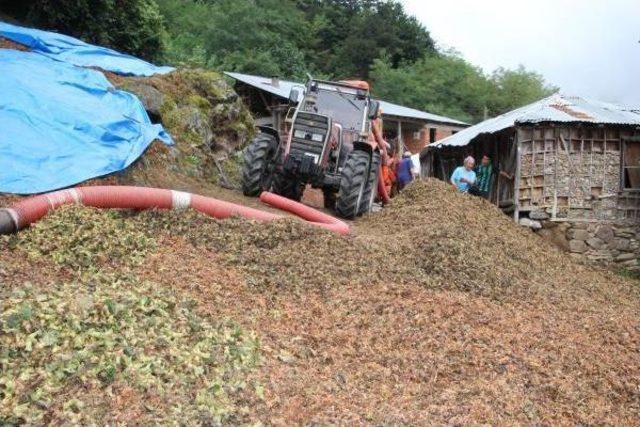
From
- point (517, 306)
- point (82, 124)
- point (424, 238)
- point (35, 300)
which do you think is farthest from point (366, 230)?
point (35, 300)

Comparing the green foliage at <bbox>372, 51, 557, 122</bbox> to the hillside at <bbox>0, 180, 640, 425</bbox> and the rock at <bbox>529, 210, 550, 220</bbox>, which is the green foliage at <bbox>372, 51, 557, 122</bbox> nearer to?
the rock at <bbox>529, 210, 550, 220</bbox>

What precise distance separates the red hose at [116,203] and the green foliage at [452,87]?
103 ft

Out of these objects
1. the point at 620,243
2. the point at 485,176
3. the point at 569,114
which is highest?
the point at 569,114

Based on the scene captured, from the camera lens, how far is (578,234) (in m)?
14.5

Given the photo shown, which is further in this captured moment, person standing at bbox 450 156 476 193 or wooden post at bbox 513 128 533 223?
wooden post at bbox 513 128 533 223

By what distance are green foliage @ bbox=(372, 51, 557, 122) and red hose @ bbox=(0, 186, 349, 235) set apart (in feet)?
103

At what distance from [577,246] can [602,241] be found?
1.87 feet

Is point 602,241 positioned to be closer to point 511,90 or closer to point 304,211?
point 304,211

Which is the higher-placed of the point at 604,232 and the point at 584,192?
the point at 584,192

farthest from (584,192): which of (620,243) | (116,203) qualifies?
(116,203)

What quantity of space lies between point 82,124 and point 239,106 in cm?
551

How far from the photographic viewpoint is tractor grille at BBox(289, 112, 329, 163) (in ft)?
36.3

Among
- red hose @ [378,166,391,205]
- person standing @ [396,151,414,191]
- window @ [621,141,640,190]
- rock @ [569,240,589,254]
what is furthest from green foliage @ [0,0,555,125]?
window @ [621,141,640,190]

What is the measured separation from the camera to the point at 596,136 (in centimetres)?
1455
